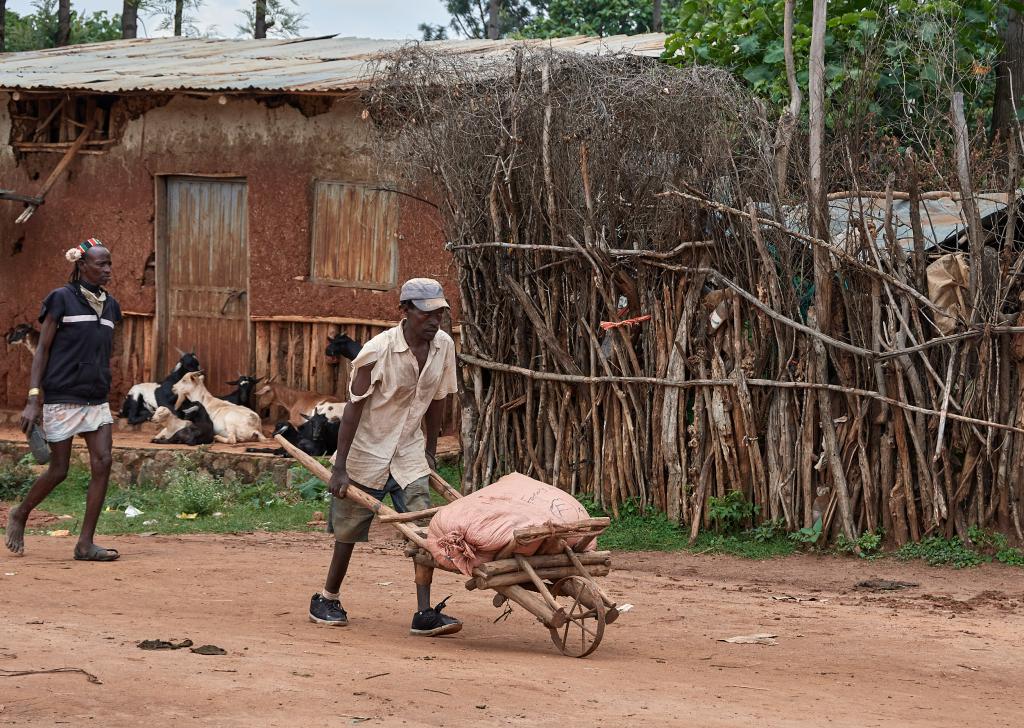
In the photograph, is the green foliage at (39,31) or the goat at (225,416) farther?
the green foliage at (39,31)

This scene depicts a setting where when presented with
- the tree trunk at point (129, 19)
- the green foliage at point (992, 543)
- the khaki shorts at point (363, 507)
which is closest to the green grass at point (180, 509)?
the khaki shorts at point (363, 507)

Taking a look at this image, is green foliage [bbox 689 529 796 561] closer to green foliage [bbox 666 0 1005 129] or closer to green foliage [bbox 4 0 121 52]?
green foliage [bbox 666 0 1005 129]

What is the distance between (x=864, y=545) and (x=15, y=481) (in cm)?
704

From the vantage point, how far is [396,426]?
561 cm

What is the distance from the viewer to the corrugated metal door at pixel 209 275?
12.1 metres

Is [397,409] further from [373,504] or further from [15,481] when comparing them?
[15,481]

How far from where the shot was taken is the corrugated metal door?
12.1m

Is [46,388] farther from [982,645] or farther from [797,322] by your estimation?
[982,645]

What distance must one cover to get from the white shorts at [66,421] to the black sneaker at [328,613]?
194 centimetres

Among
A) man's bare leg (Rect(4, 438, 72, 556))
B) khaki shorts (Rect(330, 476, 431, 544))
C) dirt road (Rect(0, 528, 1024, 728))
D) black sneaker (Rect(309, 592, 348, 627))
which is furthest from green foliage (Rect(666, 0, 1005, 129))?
man's bare leg (Rect(4, 438, 72, 556))

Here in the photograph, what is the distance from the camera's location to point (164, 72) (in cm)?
1223

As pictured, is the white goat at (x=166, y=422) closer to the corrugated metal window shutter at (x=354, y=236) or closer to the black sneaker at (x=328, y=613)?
the corrugated metal window shutter at (x=354, y=236)

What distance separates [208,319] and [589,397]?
5064mm

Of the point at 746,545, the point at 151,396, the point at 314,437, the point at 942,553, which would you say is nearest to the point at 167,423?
the point at 151,396
